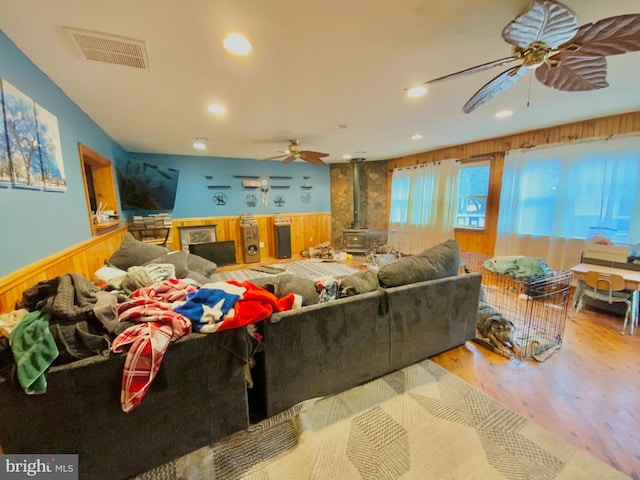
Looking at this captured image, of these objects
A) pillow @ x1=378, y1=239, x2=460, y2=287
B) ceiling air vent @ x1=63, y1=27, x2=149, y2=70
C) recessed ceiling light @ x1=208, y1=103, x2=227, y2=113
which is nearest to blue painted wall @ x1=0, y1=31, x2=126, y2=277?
ceiling air vent @ x1=63, y1=27, x2=149, y2=70

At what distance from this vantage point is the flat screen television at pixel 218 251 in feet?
16.1

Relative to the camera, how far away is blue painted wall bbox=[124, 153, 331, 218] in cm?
496

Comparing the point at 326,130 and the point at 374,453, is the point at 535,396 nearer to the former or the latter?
the point at 374,453

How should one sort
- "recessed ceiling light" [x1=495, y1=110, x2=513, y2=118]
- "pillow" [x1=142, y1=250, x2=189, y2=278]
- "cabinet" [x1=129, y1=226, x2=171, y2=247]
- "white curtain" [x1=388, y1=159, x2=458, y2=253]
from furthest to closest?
"white curtain" [x1=388, y1=159, x2=458, y2=253] → "cabinet" [x1=129, y1=226, x2=171, y2=247] → "recessed ceiling light" [x1=495, y1=110, x2=513, y2=118] → "pillow" [x1=142, y1=250, x2=189, y2=278]

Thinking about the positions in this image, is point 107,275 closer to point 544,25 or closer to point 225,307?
point 225,307

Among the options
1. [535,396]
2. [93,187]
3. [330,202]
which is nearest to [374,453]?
[535,396]

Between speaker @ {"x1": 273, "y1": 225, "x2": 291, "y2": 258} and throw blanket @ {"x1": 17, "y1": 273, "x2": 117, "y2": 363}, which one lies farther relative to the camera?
speaker @ {"x1": 273, "y1": 225, "x2": 291, "y2": 258}

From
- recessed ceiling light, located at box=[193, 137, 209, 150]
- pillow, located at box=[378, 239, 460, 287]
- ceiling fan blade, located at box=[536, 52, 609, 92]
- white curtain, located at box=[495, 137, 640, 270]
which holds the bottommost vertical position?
pillow, located at box=[378, 239, 460, 287]

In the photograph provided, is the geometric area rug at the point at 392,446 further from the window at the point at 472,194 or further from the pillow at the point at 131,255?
the window at the point at 472,194

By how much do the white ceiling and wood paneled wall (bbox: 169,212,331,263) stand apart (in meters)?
2.10

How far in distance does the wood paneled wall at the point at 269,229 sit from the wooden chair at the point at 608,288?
4770mm

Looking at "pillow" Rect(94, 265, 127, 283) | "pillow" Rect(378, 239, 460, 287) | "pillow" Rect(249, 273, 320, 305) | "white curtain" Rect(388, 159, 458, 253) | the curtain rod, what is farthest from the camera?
"white curtain" Rect(388, 159, 458, 253)

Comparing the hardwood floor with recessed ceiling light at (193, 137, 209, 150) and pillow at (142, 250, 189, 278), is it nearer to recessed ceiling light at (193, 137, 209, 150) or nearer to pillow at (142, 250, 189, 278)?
pillow at (142, 250, 189, 278)

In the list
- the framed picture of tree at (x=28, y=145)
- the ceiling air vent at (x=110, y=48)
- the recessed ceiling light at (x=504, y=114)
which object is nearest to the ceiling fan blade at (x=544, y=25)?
the recessed ceiling light at (x=504, y=114)
